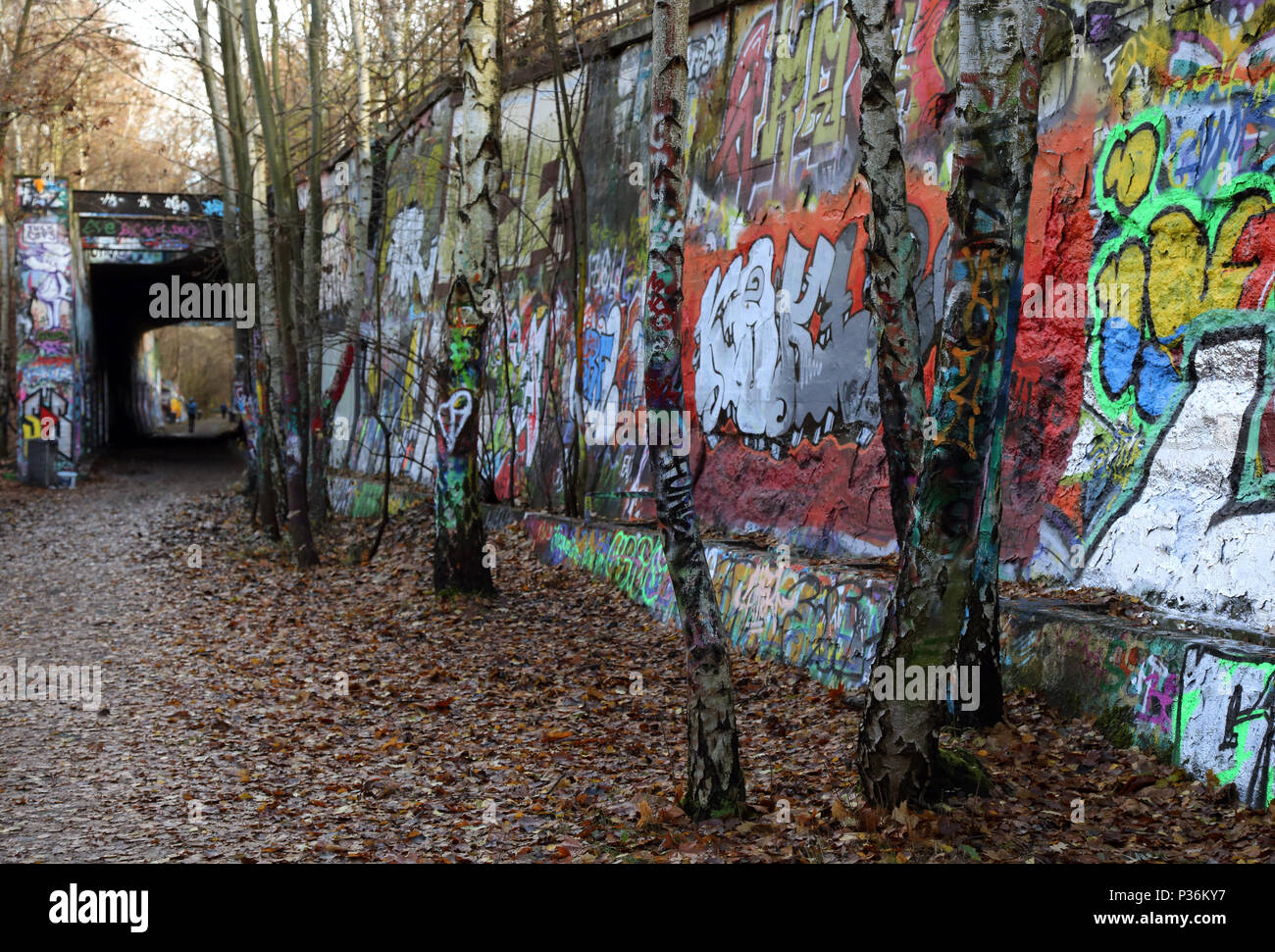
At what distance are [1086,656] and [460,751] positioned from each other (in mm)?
3863

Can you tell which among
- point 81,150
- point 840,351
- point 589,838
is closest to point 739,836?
point 589,838

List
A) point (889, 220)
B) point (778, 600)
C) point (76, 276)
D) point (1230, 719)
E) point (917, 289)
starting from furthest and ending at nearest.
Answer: point (76, 276)
point (917, 289)
point (778, 600)
point (889, 220)
point (1230, 719)

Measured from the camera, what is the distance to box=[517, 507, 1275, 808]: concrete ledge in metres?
5.60

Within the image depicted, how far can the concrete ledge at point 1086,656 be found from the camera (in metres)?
5.60

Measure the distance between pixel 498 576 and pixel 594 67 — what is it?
677cm

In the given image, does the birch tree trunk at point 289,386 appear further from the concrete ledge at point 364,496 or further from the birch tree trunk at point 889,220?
the birch tree trunk at point 889,220

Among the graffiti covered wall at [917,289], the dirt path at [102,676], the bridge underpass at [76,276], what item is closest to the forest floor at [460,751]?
the dirt path at [102,676]

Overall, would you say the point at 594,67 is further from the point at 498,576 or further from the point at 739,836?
the point at 739,836

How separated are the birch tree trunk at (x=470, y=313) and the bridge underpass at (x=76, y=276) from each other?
10587 mm

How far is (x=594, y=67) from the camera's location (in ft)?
50.1

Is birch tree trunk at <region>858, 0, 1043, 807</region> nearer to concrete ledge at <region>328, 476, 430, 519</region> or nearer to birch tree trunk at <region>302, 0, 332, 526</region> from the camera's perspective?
birch tree trunk at <region>302, 0, 332, 526</region>

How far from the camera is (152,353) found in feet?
201

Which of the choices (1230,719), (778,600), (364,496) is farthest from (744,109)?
(364,496)

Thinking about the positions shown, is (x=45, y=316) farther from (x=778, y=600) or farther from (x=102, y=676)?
(x=778, y=600)
